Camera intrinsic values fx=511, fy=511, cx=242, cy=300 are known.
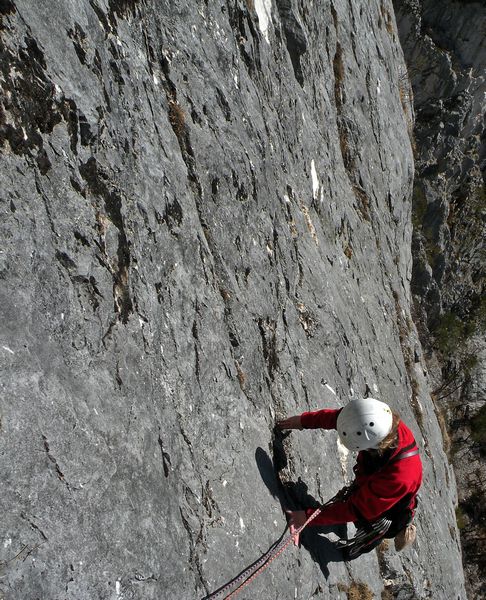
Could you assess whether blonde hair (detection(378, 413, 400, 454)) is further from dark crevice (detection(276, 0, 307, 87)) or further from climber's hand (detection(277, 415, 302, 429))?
dark crevice (detection(276, 0, 307, 87))

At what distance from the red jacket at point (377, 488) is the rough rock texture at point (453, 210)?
75.5 ft

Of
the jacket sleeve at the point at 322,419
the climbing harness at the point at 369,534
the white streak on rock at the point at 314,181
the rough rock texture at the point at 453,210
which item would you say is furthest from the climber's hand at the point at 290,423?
the rough rock texture at the point at 453,210

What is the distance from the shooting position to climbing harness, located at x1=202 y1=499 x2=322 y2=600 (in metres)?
4.82

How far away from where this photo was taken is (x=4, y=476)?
3205mm

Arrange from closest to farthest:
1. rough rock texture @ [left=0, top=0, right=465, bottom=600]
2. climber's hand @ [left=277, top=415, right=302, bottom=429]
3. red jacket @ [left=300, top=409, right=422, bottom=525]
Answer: rough rock texture @ [left=0, top=0, right=465, bottom=600], red jacket @ [left=300, top=409, right=422, bottom=525], climber's hand @ [left=277, top=415, right=302, bottom=429]

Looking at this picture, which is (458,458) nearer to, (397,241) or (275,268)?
(397,241)

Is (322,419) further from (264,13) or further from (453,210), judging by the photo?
(453,210)

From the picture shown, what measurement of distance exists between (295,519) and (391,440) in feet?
5.00

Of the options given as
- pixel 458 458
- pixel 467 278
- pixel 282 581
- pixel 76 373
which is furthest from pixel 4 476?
pixel 467 278

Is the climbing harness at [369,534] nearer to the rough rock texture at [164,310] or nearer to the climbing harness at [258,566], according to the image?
the rough rock texture at [164,310]

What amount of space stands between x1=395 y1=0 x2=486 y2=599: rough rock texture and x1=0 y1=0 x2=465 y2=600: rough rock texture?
21168 millimetres

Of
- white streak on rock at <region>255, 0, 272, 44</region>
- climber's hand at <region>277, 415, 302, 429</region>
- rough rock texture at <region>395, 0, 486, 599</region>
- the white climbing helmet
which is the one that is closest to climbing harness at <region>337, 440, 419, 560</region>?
the white climbing helmet

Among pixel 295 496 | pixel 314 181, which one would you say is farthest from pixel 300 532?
pixel 314 181

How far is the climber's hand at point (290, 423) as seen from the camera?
6.57 m
